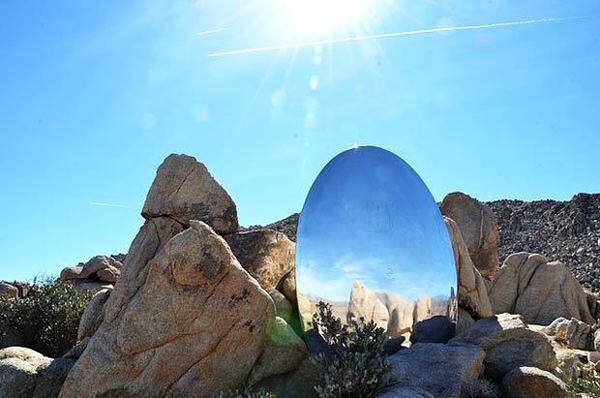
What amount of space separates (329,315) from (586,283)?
35719mm

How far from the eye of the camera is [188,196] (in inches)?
571

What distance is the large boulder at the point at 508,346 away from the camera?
10.8 metres

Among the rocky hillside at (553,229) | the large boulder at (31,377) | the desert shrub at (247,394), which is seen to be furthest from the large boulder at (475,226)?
the rocky hillside at (553,229)

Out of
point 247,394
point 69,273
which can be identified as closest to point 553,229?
point 69,273

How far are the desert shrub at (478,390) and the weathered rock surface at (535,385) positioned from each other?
0.32 meters

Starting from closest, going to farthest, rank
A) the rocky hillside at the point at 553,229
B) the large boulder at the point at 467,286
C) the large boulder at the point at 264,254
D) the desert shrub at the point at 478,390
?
the desert shrub at the point at 478,390 → the large boulder at the point at 264,254 → the large boulder at the point at 467,286 → the rocky hillside at the point at 553,229

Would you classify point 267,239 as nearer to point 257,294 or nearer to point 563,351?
point 257,294

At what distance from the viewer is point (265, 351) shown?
408 inches

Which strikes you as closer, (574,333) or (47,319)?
(47,319)

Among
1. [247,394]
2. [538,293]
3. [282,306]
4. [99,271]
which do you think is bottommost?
[247,394]

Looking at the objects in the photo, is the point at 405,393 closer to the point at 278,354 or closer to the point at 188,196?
the point at 278,354

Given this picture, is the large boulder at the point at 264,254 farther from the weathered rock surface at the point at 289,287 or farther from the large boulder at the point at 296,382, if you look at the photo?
the large boulder at the point at 296,382

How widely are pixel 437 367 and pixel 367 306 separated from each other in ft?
5.43

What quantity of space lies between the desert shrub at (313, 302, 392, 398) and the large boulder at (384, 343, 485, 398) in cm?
32
